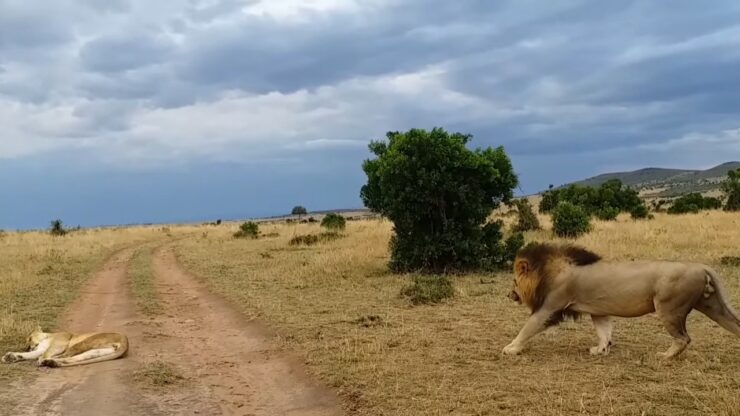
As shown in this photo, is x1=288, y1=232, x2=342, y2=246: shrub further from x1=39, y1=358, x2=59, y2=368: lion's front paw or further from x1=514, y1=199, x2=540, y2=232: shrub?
x1=39, y1=358, x2=59, y2=368: lion's front paw

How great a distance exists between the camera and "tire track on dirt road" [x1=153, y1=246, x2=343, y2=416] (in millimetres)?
6953

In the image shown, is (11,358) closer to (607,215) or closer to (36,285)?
(36,285)

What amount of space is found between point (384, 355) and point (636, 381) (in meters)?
2.91

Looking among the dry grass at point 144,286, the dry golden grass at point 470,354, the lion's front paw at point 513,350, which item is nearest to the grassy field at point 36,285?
the dry grass at point 144,286

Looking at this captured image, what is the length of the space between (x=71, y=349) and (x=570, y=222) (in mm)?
18723

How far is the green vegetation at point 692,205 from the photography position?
3991 centimetres

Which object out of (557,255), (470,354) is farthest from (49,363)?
(557,255)

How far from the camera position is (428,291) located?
497 inches

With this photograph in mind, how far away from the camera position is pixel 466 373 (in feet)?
24.2

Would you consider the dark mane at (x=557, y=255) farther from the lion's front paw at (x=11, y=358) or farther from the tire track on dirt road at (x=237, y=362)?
the lion's front paw at (x=11, y=358)

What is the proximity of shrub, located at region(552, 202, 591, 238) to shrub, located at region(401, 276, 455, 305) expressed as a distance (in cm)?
1164

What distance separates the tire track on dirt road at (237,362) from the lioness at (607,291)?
8.27 feet

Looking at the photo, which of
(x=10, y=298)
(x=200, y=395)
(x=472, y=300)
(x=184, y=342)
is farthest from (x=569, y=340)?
(x=10, y=298)

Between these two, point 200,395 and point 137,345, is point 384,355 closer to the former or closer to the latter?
point 200,395
